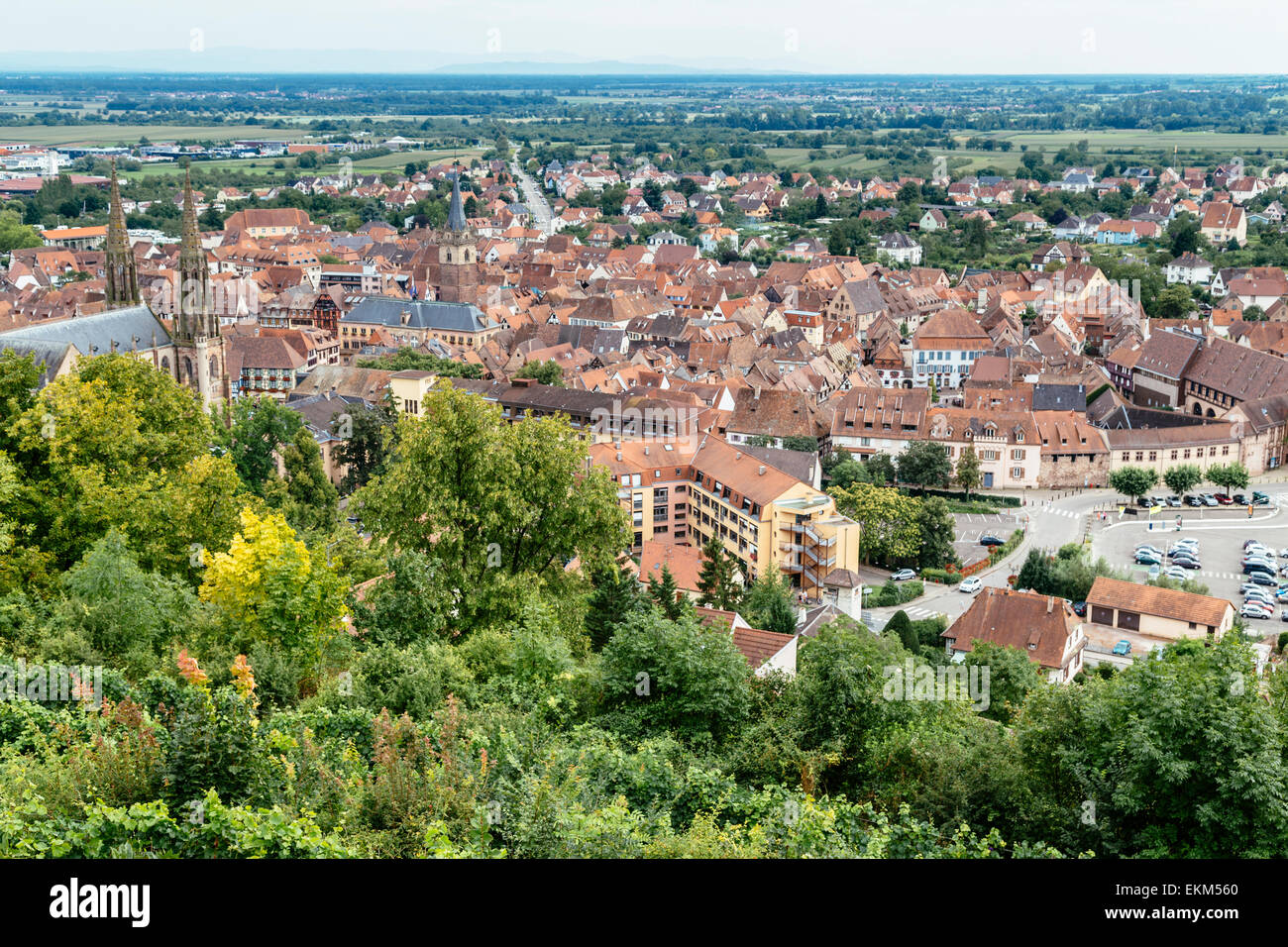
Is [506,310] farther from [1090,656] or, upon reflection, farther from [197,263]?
[1090,656]

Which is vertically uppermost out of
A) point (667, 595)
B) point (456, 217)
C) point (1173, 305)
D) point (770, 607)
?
point (456, 217)

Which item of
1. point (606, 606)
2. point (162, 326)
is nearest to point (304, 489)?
point (162, 326)

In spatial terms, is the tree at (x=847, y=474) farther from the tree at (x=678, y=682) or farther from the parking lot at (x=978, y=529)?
the tree at (x=678, y=682)

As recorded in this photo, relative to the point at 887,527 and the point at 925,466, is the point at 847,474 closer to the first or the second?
the point at 925,466

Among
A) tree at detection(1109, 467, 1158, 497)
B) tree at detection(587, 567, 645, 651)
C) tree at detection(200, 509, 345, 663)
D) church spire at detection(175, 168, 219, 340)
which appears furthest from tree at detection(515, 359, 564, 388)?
tree at detection(200, 509, 345, 663)

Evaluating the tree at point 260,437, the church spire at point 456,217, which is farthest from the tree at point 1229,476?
the church spire at point 456,217
